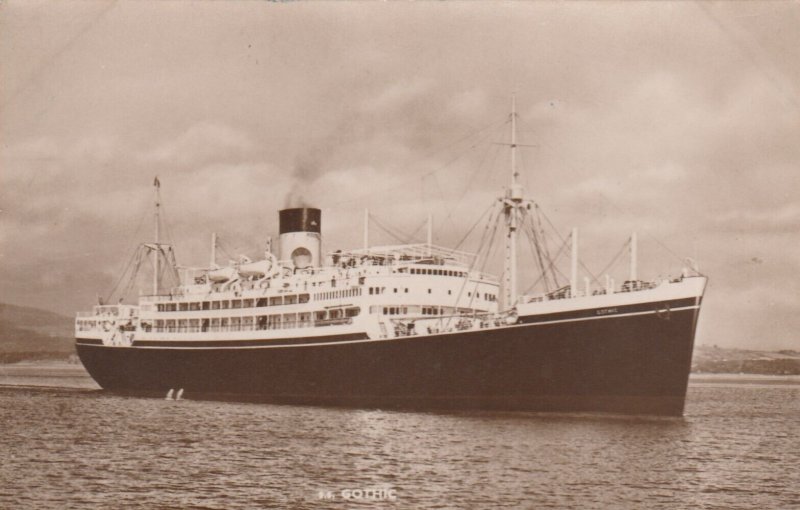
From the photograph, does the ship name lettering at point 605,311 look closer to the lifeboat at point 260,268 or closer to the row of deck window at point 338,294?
the row of deck window at point 338,294

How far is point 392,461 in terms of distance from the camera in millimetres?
22922

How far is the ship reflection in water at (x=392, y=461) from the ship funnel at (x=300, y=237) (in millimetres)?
10721

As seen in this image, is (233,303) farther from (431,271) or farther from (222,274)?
(431,271)

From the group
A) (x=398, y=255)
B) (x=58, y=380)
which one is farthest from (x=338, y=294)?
(x=58, y=380)

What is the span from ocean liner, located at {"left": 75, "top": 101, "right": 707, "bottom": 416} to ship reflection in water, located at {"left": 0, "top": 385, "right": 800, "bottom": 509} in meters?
1.47

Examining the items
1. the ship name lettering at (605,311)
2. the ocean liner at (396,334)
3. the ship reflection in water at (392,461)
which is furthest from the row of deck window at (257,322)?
the ship name lettering at (605,311)

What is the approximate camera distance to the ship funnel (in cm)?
4353

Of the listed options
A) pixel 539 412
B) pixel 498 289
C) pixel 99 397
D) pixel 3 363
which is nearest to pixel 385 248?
pixel 498 289

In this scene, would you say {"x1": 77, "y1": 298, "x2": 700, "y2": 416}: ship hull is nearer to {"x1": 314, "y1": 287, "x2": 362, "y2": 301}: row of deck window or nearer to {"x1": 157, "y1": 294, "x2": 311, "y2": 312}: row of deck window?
{"x1": 314, "y1": 287, "x2": 362, "y2": 301}: row of deck window

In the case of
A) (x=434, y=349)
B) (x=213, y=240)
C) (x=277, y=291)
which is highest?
(x=213, y=240)

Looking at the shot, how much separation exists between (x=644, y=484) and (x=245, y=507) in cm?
942

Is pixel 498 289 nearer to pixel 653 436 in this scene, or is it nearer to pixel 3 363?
pixel 653 436

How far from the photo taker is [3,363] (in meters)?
164

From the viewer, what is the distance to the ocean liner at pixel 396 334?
3023cm
